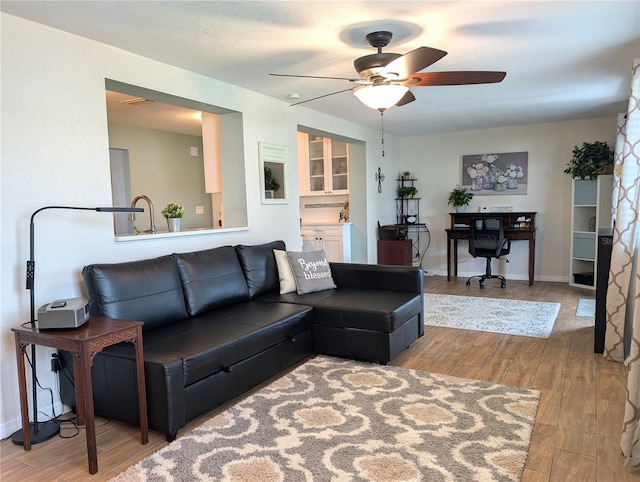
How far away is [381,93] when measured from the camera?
290cm

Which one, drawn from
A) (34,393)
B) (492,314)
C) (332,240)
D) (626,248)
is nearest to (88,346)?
(34,393)

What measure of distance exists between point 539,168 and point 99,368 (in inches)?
245

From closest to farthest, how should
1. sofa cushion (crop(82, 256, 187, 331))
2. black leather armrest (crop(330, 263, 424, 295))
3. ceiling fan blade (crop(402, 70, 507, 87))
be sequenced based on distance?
sofa cushion (crop(82, 256, 187, 331)), ceiling fan blade (crop(402, 70, 507, 87)), black leather armrest (crop(330, 263, 424, 295))

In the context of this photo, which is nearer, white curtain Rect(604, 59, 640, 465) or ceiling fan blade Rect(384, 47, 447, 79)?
ceiling fan blade Rect(384, 47, 447, 79)

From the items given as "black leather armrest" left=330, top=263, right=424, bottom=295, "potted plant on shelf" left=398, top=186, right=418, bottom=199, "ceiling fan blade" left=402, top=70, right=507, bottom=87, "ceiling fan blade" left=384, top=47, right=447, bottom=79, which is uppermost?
"ceiling fan blade" left=384, top=47, right=447, bottom=79

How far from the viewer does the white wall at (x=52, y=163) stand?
8.16ft

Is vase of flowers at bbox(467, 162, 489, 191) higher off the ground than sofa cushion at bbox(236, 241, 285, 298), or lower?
higher

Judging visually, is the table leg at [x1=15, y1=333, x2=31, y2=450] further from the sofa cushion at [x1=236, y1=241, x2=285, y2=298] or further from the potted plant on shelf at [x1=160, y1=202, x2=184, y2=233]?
the sofa cushion at [x1=236, y1=241, x2=285, y2=298]

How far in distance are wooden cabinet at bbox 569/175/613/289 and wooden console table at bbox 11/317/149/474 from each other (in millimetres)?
5523

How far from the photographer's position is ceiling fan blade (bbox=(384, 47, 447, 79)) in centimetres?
241

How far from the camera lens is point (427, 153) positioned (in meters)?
7.27

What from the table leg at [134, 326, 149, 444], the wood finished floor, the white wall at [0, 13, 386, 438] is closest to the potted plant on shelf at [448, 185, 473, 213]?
the wood finished floor

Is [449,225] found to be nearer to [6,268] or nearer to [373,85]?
[373,85]

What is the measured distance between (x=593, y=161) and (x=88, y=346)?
5985 mm
